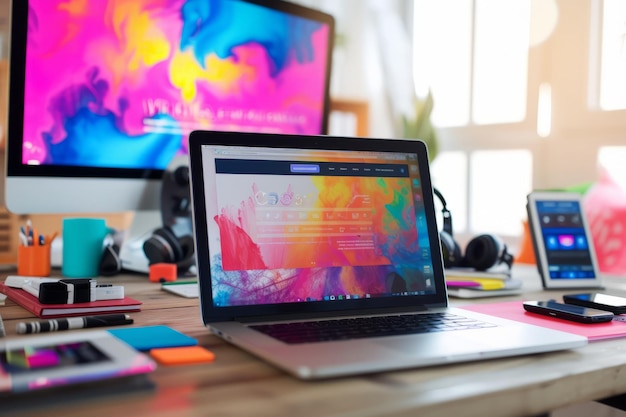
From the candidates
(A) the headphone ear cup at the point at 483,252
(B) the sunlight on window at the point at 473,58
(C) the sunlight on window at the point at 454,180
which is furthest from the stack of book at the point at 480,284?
(C) the sunlight on window at the point at 454,180

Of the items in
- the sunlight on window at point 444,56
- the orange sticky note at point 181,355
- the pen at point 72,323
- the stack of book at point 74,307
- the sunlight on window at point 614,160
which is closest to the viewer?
the orange sticky note at point 181,355

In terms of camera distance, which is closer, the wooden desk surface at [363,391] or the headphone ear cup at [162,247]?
the wooden desk surface at [363,391]

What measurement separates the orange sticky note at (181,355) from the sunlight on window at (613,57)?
7.50 ft

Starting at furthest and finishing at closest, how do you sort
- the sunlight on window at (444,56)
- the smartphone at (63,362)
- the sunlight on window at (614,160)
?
the sunlight on window at (444,56), the sunlight on window at (614,160), the smartphone at (63,362)

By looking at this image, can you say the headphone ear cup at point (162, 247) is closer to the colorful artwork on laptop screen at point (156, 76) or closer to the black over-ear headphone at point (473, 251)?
the colorful artwork on laptop screen at point (156, 76)

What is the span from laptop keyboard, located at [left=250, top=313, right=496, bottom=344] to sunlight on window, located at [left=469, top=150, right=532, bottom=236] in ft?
7.37

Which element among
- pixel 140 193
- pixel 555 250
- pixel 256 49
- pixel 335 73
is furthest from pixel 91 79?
pixel 335 73

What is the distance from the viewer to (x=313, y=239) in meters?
0.87

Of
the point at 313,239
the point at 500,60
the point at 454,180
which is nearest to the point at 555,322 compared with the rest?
the point at 313,239

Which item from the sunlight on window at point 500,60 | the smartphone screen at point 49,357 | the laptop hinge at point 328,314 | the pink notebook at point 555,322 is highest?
the sunlight on window at point 500,60

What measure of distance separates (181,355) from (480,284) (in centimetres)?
67

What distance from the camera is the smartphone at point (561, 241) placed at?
1290 mm

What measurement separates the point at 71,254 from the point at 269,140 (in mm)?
599

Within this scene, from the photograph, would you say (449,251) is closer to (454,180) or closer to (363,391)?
(363,391)
